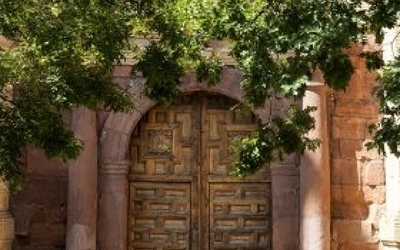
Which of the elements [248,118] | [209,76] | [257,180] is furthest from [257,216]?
[209,76]

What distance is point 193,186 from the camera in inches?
374

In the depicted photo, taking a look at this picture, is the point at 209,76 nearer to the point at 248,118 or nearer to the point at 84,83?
the point at 84,83

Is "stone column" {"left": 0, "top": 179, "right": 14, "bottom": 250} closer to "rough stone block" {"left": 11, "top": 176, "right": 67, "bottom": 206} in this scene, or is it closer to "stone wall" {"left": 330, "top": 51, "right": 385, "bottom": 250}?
"rough stone block" {"left": 11, "top": 176, "right": 67, "bottom": 206}

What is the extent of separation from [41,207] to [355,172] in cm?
396

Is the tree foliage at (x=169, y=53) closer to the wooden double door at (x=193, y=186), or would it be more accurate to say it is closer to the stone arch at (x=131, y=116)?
the stone arch at (x=131, y=116)

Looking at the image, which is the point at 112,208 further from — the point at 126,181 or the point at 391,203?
the point at 391,203

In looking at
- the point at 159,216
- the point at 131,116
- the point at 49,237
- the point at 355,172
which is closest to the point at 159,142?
the point at 131,116

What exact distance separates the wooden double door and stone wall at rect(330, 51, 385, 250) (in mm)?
898

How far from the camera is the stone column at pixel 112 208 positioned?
9.03 m

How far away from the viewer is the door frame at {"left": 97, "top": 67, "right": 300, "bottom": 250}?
9055 millimetres

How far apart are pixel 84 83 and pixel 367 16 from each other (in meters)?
2.05

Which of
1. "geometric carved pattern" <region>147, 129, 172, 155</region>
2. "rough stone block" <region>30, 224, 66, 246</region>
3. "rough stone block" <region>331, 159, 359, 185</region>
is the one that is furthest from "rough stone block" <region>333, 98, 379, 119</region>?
"rough stone block" <region>30, 224, 66, 246</region>

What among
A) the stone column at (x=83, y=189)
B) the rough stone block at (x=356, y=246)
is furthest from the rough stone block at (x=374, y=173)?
the stone column at (x=83, y=189)

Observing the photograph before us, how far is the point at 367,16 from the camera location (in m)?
4.76
